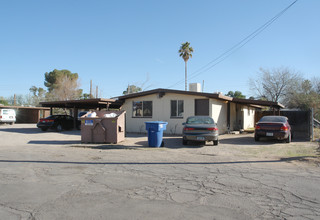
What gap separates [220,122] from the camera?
660 inches

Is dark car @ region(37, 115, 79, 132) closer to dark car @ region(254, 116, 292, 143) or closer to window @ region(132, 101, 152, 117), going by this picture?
window @ region(132, 101, 152, 117)

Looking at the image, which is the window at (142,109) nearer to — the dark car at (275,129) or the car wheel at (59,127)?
the car wheel at (59,127)

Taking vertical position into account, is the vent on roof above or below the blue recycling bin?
above

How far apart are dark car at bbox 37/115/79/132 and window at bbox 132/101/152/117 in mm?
6238

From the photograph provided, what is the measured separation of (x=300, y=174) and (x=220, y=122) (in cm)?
1066

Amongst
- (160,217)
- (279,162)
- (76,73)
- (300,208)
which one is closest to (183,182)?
(160,217)

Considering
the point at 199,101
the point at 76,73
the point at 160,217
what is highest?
the point at 76,73

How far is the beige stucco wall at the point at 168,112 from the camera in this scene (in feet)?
51.6

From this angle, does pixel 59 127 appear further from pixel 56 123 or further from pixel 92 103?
pixel 92 103

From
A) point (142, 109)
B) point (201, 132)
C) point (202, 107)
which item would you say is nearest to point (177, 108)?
point (202, 107)

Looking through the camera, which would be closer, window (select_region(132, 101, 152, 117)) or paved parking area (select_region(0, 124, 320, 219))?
paved parking area (select_region(0, 124, 320, 219))

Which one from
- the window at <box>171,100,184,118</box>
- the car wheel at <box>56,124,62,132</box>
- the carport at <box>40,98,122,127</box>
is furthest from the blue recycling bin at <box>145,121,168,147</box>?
the car wheel at <box>56,124,62,132</box>

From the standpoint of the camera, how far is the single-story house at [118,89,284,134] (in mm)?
15461

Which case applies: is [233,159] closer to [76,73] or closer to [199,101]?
[199,101]
